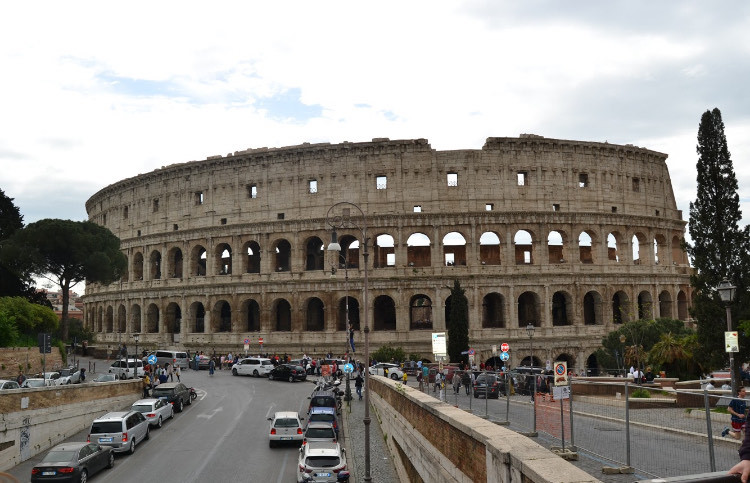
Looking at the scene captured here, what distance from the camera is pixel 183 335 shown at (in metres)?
57.5

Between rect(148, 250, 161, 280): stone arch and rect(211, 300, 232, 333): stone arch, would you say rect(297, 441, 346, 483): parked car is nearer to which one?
rect(211, 300, 232, 333): stone arch

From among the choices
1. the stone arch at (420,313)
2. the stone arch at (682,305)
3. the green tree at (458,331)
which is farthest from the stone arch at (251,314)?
the stone arch at (682,305)

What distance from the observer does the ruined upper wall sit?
5203 cm

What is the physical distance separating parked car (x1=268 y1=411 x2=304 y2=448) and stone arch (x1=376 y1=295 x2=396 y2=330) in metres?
30.7

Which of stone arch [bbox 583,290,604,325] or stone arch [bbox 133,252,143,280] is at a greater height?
stone arch [bbox 133,252,143,280]

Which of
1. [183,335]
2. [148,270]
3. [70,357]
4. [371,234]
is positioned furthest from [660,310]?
[70,357]

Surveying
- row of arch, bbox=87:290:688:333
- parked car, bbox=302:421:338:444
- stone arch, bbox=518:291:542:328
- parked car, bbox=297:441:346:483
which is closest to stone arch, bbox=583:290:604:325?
row of arch, bbox=87:290:688:333

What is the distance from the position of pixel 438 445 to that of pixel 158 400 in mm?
19867

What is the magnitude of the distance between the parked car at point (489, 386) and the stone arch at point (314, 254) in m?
39.5

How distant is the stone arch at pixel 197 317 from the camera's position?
57.6 m

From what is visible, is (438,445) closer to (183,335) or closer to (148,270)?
(183,335)

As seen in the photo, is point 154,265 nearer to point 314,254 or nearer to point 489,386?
point 314,254

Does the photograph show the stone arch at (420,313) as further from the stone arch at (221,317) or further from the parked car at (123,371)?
the parked car at (123,371)

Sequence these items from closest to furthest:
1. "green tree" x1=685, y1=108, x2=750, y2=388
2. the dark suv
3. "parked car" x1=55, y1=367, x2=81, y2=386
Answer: "green tree" x1=685, y1=108, x2=750, y2=388 < the dark suv < "parked car" x1=55, y1=367, x2=81, y2=386
